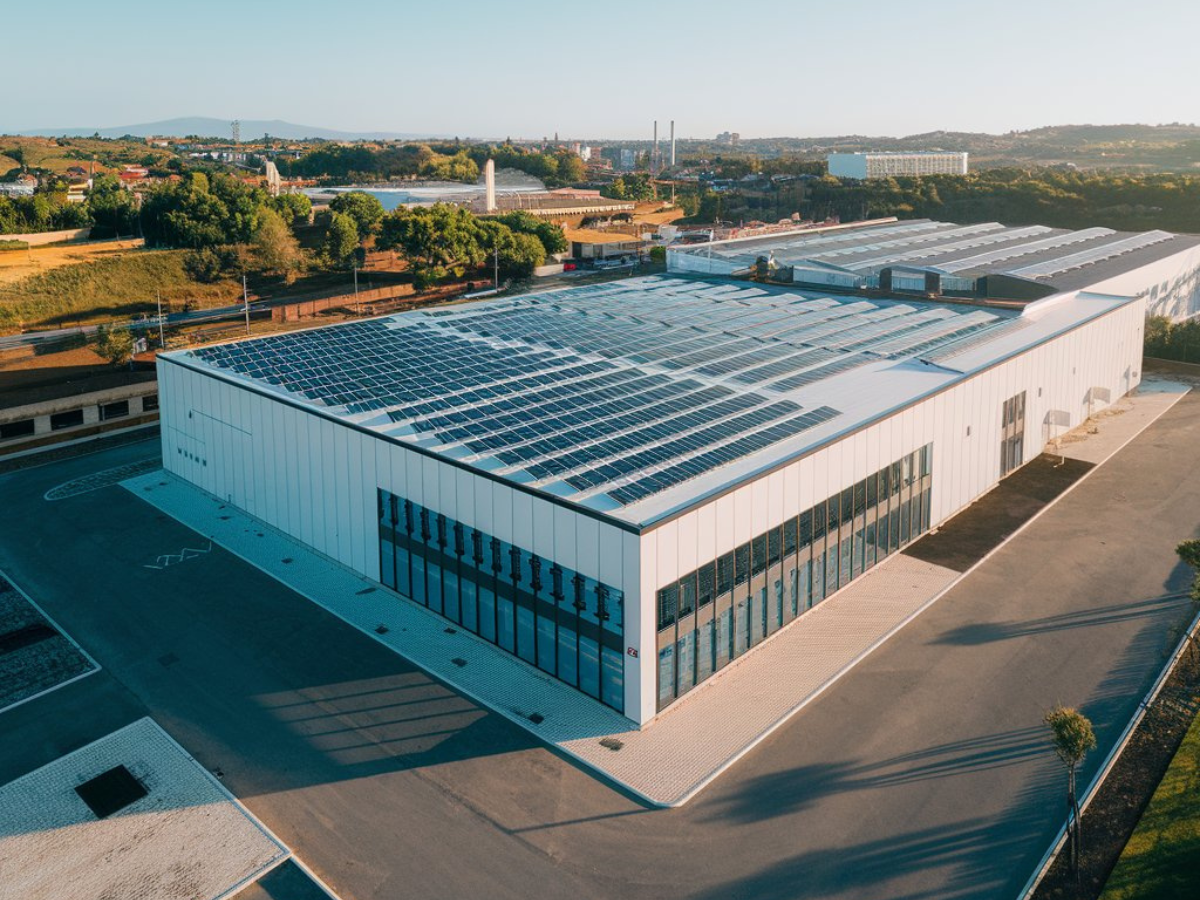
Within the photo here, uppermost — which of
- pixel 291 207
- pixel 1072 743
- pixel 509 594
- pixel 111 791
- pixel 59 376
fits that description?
pixel 291 207

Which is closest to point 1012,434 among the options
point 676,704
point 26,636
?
point 676,704

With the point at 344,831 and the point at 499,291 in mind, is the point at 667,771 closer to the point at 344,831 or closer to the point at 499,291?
the point at 344,831

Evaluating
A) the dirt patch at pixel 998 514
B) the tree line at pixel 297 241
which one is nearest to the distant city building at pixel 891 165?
the tree line at pixel 297 241

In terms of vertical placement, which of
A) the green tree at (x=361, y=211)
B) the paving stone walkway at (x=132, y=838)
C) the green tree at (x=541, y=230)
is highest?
the green tree at (x=361, y=211)

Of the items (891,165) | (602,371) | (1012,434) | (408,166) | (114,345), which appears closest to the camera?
(602,371)

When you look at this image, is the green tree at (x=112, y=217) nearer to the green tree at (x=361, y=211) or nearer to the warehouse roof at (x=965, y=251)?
the green tree at (x=361, y=211)

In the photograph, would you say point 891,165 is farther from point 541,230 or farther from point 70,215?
point 70,215

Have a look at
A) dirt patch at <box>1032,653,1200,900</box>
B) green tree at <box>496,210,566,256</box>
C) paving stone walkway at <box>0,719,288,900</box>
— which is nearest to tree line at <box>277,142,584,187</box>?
green tree at <box>496,210,566,256</box>
